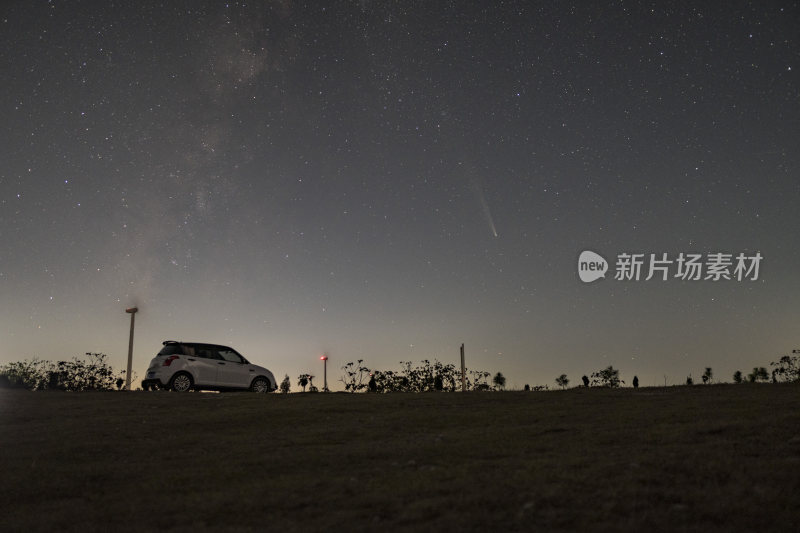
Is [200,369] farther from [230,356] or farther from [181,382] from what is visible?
[230,356]

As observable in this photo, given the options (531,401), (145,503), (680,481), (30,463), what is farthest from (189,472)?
(531,401)

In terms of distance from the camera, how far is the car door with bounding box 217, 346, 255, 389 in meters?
22.2

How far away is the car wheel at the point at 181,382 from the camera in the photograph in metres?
21.5

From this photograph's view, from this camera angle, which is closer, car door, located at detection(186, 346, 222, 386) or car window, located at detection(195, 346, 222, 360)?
car door, located at detection(186, 346, 222, 386)

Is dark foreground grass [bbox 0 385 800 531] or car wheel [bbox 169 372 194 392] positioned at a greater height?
car wheel [bbox 169 372 194 392]

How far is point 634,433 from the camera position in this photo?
869cm

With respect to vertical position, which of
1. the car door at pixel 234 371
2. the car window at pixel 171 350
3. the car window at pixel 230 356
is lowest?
the car door at pixel 234 371

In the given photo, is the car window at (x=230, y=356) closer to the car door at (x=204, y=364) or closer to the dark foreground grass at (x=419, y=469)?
the car door at (x=204, y=364)

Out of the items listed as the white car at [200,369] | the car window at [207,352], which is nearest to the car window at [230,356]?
the white car at [200,369]

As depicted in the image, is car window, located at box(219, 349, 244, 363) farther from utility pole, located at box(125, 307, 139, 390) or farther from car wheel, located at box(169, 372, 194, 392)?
utility pole, located at box(125, 307, 139, 390)

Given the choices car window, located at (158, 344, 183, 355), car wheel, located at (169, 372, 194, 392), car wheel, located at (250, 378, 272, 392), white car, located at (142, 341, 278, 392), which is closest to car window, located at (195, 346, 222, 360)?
white car, located at (142, 341, 278, 392)

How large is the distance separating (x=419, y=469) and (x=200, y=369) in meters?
16.3

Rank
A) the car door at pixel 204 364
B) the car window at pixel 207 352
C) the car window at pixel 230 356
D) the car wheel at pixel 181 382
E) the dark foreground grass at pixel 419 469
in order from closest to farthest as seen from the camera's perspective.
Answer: the dark foreground grass at pixel 419 469, the car wheel at pixel 181 382, the car door at pixel 204 364, the car window at pixel 207 352, the car window at pixel 230 356

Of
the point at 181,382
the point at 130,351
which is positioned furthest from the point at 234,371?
the point at 130,351
